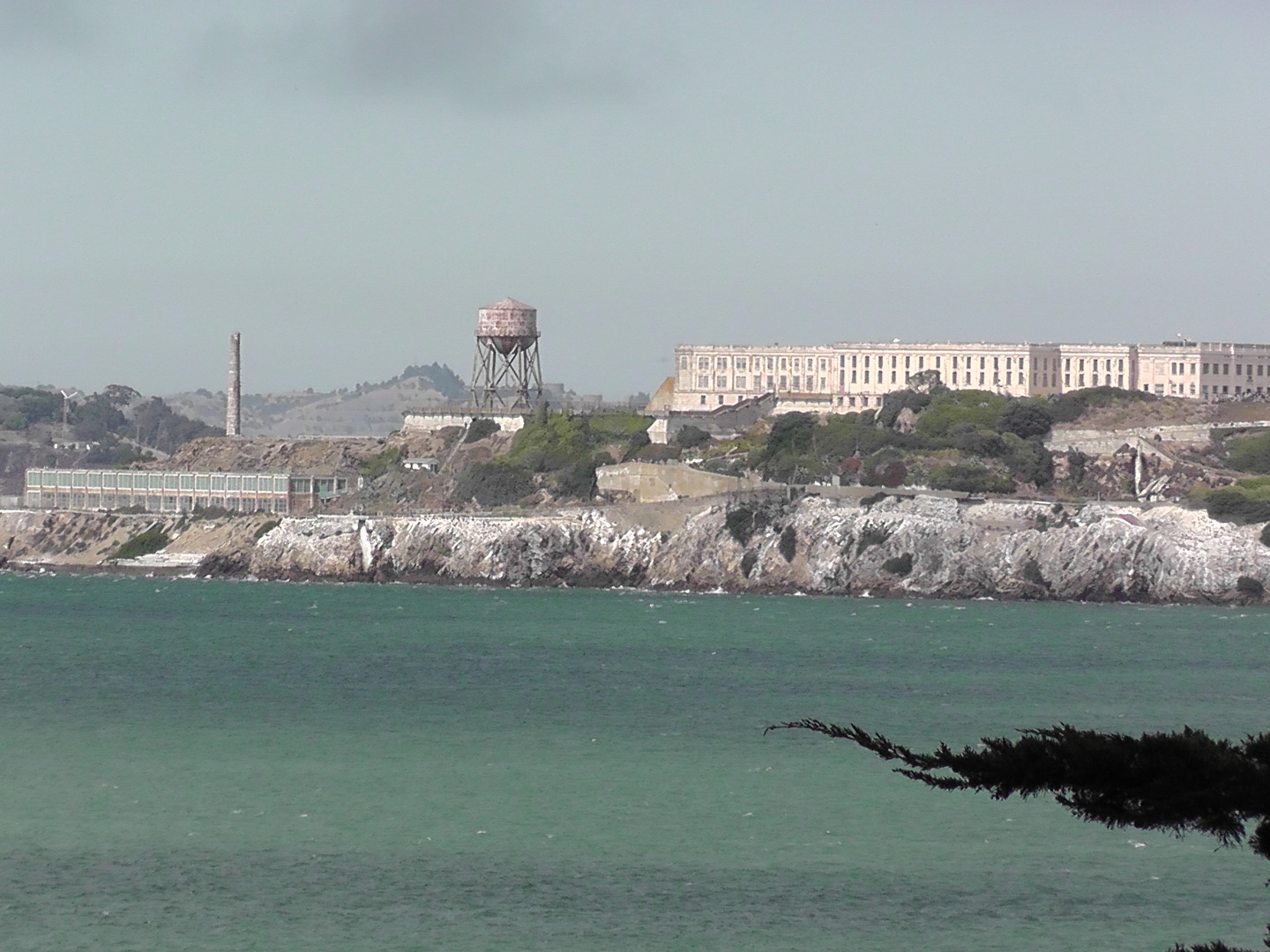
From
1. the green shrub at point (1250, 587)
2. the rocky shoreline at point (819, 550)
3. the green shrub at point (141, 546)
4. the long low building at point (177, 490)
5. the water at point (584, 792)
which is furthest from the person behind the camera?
the long low building at point (177, 490)

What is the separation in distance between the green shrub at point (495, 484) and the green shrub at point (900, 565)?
2019 cm

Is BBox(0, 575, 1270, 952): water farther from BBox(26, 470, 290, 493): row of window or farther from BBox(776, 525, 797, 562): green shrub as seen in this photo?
BBox(26, 470, 290, 493): row of window

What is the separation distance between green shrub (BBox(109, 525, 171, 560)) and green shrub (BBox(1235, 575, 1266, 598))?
48.4 metres

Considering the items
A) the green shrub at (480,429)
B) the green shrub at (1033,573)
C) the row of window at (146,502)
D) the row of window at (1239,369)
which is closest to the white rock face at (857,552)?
the green shrub at (1033,573)

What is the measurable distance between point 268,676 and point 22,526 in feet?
171

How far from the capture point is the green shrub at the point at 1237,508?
72812 mm

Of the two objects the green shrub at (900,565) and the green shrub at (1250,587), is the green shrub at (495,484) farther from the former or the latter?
the green shrub at (1250,587)

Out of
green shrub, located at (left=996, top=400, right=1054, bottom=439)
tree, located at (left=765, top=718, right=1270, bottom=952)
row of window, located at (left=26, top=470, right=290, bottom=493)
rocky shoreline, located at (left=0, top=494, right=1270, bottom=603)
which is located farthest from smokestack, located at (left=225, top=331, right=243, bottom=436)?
tree, located at (left=765, top=718, right=1270, bottom=952)

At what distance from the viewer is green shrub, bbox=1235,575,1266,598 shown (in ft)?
234

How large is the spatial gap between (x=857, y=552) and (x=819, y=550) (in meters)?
1.56

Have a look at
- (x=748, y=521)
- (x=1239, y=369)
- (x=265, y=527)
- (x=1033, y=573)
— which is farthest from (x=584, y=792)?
(x=1239, y=369)

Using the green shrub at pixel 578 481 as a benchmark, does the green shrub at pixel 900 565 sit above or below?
below

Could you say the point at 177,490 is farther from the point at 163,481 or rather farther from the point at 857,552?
the point at 857,552

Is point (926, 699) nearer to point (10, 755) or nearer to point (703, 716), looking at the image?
point (703, 716)
